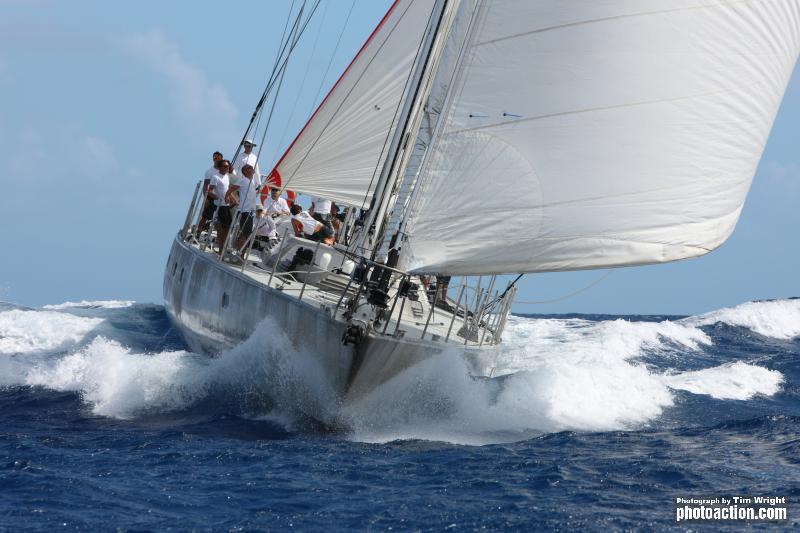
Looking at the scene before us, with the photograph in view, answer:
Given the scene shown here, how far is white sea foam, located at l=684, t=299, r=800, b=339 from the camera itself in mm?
26828

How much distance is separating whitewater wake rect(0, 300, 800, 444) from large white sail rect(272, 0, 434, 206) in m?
3.53

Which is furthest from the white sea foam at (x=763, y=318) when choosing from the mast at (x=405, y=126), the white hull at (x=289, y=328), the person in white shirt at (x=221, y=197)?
the mast at (x=405, y=126)

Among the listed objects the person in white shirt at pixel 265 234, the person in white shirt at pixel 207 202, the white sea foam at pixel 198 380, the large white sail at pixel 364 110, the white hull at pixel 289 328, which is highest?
the large white sail at pixel 364 110

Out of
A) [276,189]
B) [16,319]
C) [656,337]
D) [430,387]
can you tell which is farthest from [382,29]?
[656,337]

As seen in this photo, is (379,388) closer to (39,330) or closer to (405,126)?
(405,126)

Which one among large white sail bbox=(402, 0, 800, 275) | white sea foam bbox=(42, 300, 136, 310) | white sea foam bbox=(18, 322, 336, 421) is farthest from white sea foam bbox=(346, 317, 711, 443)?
white sea foam bbox=(42, 300, 136, 310)

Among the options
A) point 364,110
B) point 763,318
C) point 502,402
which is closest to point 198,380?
point 502,402

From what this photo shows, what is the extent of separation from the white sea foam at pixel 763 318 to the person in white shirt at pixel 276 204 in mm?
14173

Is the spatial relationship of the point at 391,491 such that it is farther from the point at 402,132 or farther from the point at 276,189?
the point at 276,189

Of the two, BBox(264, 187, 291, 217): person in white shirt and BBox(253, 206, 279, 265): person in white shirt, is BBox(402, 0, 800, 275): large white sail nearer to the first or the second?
BBox(253, 206, 279, 265): person in white shirt

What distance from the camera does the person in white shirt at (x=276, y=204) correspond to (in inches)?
652

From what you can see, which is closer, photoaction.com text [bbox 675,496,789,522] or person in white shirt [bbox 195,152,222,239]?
photoaction.com text [bbox 675,496,789,522]

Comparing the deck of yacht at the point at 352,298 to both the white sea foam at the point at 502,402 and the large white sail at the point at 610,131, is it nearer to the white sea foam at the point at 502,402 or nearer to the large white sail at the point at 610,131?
the white sea foam at the point at 502,402

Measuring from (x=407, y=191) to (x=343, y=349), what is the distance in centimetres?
170
